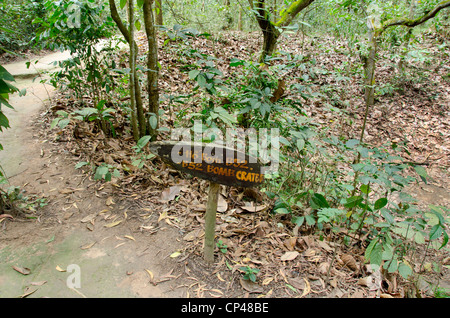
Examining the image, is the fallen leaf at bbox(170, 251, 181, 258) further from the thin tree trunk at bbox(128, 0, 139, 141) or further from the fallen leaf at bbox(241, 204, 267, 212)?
the thin tree trunk at bbox(128, 0, 139, 141)

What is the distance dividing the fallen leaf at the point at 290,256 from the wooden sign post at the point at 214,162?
3.21ft

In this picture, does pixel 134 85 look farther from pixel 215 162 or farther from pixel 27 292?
pixel 27 292

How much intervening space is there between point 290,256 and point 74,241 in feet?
6.49

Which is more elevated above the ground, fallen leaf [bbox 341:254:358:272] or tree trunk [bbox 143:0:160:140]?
tree trunk [bbox 143:0:160:140]

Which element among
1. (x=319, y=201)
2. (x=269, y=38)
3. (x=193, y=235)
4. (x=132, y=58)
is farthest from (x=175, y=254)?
(x=269, y=38)

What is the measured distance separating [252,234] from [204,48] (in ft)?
18.9

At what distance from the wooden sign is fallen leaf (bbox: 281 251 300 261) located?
980 millimetres

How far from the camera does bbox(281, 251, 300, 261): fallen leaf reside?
8.30ft

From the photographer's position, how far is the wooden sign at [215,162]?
1.91 metres

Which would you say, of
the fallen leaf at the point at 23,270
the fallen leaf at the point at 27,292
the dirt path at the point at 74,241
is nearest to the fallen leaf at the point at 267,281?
the dirt path at the point at 74,241

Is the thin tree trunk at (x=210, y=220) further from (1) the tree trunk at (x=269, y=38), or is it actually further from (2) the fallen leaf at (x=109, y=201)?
(1) the tree trunk at (x=269, y=38)

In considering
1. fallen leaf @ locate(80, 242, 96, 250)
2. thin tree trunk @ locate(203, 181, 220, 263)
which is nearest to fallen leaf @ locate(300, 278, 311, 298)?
thin tree trunk @ locate(203, 181, 220, 263)

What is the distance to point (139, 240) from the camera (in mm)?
2592

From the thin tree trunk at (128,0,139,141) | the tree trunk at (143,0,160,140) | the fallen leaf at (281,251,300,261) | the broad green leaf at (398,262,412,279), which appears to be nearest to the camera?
the broad green leaf at (398,262,412,279)
